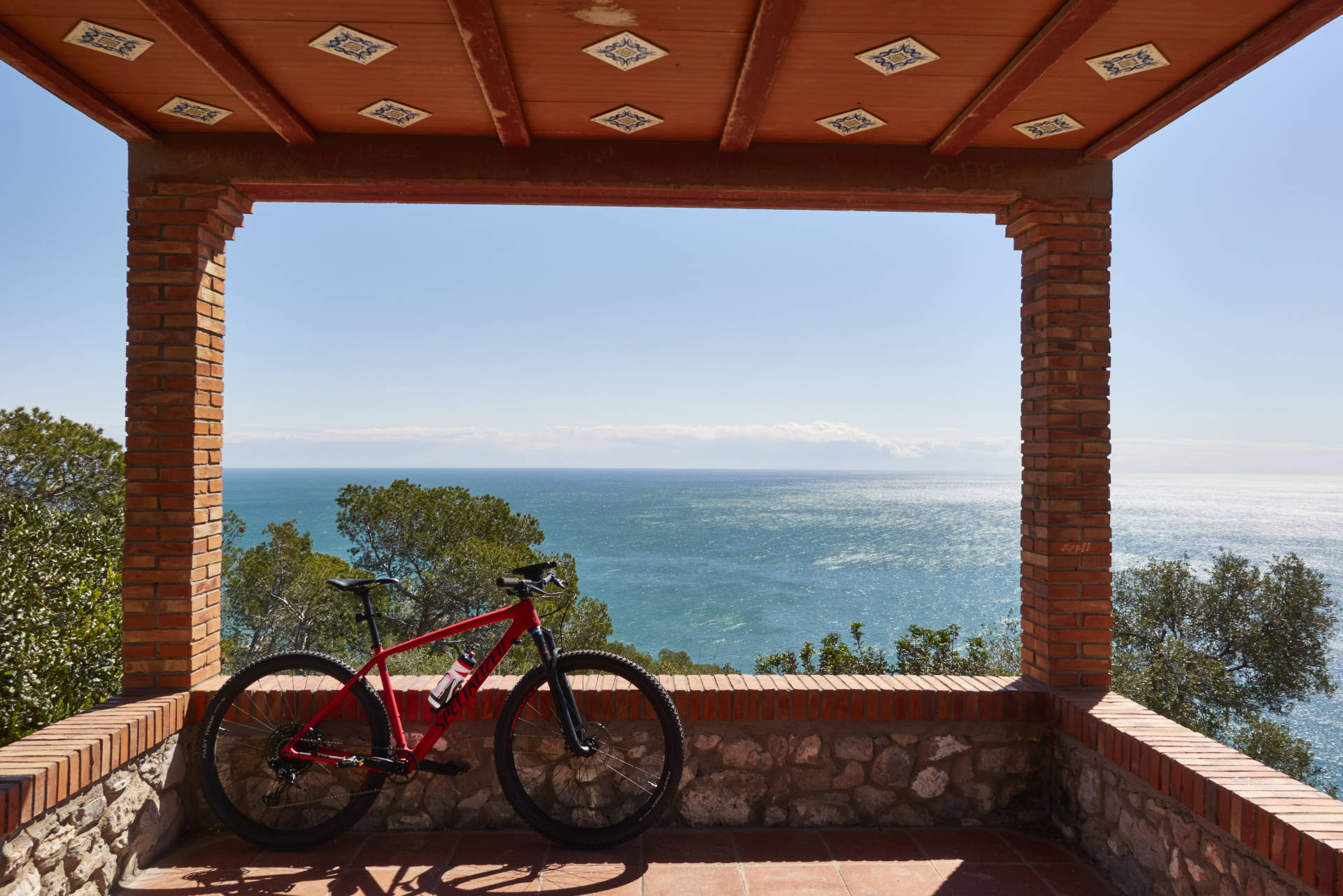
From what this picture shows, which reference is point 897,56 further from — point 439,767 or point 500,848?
point 500,848

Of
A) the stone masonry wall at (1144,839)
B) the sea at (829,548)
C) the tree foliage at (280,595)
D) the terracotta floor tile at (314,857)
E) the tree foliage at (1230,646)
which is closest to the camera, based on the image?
the stone masonry wall at (1144,839)

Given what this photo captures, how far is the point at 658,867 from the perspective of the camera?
2.38m

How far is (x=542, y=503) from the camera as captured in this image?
274 feet

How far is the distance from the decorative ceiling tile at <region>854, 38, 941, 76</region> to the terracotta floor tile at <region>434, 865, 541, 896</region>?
8.87 feet

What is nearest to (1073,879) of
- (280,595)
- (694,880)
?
(694,880)

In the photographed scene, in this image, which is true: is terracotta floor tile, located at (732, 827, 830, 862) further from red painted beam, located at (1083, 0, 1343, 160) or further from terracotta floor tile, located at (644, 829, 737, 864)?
red painted beam, located at (1083, 0, 1343, 160)

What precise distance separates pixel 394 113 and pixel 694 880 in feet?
9.06

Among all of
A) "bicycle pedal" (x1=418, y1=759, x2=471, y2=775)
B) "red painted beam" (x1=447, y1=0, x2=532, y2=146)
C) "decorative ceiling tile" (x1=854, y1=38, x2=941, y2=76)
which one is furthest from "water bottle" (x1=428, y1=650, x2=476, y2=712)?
"decorative ceiling tile" (x1=854, y1=38, x2=941, y2=76)

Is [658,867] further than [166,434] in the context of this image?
No

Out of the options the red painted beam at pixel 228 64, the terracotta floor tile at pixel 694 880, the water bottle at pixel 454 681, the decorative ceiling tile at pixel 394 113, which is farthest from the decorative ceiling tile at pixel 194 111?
the terracotta floor tile at pixel 694 880

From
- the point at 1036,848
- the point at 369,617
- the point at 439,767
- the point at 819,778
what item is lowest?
the point at 1036,848

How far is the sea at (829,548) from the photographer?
1475 inches

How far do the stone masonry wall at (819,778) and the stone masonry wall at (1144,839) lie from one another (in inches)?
6.4

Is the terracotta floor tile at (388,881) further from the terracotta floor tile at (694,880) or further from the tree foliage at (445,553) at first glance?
the tree foliage at (445,553)
